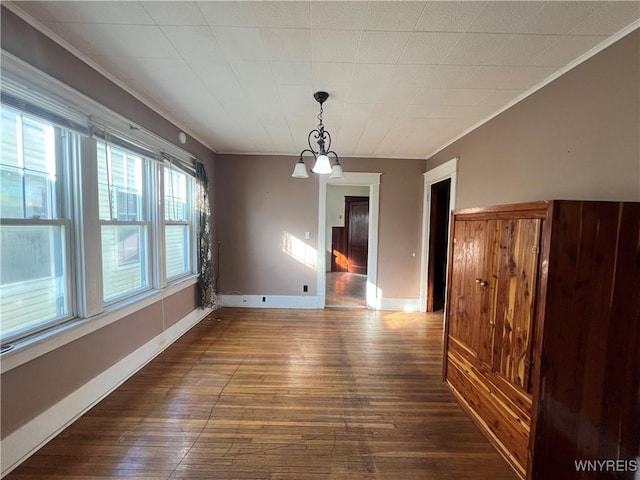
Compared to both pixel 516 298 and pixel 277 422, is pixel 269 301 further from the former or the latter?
pixel 516 298

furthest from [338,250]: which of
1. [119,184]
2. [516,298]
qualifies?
[516,298]

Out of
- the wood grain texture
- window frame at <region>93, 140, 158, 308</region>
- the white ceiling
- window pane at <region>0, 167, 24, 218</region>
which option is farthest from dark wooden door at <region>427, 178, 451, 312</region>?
window pane at <region>0, 167, 24, 218</region>

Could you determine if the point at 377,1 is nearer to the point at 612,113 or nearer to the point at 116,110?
the point at 612,113

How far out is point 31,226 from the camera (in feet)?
5.62

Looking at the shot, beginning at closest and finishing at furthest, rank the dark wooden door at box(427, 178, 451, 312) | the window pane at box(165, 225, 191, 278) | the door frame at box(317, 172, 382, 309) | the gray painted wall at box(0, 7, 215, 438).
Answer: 1. the gray painted wall at box(0, 7, 215, 438)
2. the window pane at box(165, 225, 191, 278)
3. the dark wooden door at box(427, 178, 451, 312)
4. the door frame at box(317, 172, 382, 309)

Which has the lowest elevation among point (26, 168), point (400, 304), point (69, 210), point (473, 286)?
point (400, 304)

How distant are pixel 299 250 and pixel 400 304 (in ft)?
6.30

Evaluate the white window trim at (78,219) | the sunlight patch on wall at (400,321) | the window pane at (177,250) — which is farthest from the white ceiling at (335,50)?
the sunlight patch on wall at (400,321)

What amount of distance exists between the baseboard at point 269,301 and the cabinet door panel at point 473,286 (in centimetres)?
261

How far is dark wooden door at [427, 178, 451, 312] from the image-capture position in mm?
4402

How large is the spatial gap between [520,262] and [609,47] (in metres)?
1.38

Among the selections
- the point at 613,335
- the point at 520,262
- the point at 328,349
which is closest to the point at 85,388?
the point at 328,349

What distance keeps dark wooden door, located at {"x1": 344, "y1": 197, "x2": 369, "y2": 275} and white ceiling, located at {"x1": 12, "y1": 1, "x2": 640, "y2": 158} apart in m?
5.06

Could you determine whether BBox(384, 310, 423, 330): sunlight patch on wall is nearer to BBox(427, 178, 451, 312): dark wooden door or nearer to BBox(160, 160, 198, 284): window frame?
BBox(427, 178, 451, 312): dark wooden door
